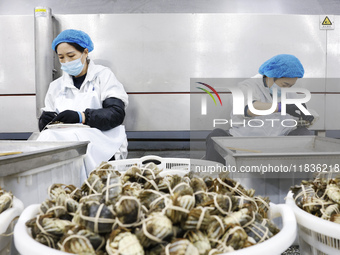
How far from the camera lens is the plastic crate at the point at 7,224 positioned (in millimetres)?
549

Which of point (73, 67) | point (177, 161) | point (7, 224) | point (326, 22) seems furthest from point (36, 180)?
point (326, 22)

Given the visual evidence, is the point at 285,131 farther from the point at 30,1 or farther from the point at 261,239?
the point at 30,1

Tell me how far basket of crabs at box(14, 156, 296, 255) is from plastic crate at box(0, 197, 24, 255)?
0.03m

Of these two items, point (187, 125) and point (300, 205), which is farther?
point (187, 125)

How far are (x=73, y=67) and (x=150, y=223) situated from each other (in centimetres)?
173

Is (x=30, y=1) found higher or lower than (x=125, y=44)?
higher

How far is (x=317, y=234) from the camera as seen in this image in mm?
579

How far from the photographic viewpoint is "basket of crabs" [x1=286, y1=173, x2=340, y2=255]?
1.78 feet

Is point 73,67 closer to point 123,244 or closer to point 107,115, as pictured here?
point 107,115

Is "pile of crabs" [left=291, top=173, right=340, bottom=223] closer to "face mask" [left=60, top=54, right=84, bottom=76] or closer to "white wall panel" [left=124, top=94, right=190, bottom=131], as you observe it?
"face mask" [left=60, top=54, right=84, bottom=76]

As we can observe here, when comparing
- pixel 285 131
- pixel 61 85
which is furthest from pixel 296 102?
pixel 61 85

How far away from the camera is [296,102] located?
6.57 ft

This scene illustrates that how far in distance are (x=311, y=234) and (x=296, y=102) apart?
157 cm

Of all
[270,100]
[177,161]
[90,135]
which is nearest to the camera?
[177,161]
